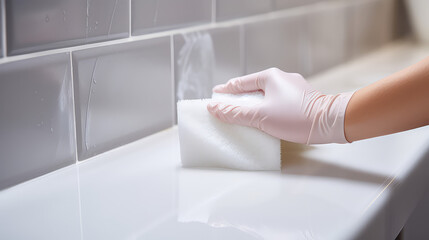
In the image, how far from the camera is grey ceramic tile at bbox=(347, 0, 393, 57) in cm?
165

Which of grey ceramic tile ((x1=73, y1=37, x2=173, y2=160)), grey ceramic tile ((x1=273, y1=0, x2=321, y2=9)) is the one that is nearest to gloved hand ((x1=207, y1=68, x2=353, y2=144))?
grey ceramic tile ((x1=73, y1=37, x2=173, y2=160))

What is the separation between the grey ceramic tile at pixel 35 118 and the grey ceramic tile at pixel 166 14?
6.4 inches

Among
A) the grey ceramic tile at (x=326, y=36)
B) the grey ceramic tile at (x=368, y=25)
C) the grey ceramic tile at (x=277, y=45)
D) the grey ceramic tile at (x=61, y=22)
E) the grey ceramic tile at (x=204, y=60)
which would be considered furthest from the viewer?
the grey ceramic tile at (x=368, y=25)

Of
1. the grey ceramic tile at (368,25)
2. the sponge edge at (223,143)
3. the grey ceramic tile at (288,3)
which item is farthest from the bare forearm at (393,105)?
the grey ceramic tile at (368,25)

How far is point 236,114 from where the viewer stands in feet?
2.42

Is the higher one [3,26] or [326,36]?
[3,26]

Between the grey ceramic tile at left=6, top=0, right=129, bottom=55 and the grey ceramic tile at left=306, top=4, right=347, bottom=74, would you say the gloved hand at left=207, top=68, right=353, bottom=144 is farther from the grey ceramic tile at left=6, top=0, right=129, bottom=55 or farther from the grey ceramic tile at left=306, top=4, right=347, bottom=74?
the grey ceramic tile at left=306, top=4, right=347, bottom=74

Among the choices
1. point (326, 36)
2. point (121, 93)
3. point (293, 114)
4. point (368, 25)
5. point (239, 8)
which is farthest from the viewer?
point (368, 25)

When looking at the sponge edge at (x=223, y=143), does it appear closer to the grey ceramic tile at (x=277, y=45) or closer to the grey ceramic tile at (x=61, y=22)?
the grey ceramic tile at (x=61, y=22)

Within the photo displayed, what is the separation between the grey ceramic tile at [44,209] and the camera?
565 millimetres

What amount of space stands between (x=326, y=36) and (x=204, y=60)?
58 cm

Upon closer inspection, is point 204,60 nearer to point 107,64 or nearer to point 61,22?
point 107,64

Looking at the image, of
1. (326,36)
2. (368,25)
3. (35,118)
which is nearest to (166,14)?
(35,118)

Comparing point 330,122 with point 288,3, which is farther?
point 288,3
